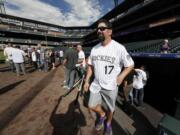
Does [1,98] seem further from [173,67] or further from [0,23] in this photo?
[0,23]

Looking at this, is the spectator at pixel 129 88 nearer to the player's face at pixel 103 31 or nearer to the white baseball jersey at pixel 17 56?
the player's face at pixel 103 31

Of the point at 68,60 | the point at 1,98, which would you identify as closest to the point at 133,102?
the point at 68,60

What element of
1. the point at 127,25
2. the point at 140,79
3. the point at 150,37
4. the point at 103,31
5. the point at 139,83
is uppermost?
the point at 127,25

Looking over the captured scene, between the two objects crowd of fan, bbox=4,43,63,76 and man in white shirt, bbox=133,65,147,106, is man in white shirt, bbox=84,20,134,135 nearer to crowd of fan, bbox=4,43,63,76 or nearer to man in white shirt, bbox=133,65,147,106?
man in white shirt, bbox=133,65,147,106

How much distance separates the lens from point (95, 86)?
308 centimetres

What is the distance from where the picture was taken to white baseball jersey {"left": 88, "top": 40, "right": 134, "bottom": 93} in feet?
9.23

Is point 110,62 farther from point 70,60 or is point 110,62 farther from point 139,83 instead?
point 70,60

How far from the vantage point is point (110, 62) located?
2820 mm

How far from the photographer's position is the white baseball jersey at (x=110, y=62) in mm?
2812

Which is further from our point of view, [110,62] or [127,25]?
[127,25]

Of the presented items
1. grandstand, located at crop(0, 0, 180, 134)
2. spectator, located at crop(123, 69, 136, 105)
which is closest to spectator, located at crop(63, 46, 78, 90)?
grandstand, located at crop(0, 0, 180, 134)

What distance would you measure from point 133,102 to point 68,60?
3.38 meters

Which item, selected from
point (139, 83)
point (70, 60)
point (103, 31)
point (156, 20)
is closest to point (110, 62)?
point (103, 31)

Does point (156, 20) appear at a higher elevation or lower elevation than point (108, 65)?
higher
